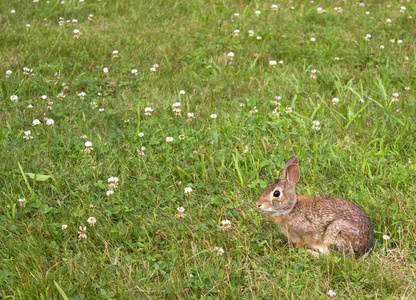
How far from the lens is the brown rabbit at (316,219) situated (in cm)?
390

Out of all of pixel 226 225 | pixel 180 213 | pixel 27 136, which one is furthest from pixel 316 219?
pixel 27 136

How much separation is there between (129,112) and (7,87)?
163cm

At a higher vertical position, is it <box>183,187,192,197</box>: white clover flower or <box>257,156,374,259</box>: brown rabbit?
<box>257,156,374,259</box>: brown rabbit

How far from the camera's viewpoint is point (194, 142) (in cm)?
→ 539

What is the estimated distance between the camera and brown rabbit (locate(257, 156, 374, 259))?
3.90 metres

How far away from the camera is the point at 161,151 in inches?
210

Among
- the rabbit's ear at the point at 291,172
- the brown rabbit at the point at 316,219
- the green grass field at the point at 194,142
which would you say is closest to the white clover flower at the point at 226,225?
the green grass field at the point at 194,142

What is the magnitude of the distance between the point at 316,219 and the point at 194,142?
1728 millimetres

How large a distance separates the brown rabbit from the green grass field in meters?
0.14

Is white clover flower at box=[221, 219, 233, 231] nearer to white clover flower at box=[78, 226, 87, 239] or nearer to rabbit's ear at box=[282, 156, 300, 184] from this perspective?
rabbit's ear at box=[282, 156, 300, 184]

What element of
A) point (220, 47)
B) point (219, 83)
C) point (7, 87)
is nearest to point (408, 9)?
point (220, 47)

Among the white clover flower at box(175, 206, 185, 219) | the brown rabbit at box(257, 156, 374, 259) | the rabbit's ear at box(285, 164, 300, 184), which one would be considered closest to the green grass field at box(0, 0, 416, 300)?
the white clover flower at box(175, 206, 185, 219)

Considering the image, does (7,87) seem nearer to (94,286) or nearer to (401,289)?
(94,286)

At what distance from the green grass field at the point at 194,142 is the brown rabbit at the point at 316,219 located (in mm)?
136
